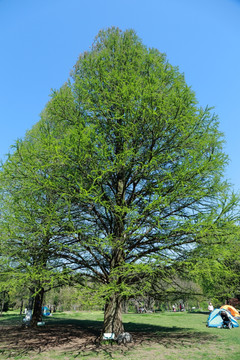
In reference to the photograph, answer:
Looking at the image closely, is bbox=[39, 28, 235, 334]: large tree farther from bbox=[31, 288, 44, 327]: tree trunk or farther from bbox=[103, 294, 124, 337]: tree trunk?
bbox=[31, 288, 44, 327]: tree trunk

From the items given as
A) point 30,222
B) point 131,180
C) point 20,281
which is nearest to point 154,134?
point 131,180

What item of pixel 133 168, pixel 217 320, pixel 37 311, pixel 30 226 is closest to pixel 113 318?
pixel 30 226

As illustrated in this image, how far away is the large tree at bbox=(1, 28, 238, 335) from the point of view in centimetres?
697

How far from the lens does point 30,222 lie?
7.21 meters

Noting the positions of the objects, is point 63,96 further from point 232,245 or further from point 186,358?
point 186,358

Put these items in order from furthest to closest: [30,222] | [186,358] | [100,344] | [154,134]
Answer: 1. [154,134]
2. [100,344]
3. [30,222]
4. [186,358]

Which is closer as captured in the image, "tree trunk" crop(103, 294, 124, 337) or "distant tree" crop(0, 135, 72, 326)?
"distant tree" crop(0, 135, 72, 326)

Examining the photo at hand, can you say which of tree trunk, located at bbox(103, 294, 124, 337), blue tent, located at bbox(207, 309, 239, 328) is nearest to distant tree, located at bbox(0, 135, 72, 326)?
tree trunk, located at bbox(103, 294, 124, 337)

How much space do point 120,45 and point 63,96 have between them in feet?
12.0

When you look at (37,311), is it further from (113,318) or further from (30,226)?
(30,226)

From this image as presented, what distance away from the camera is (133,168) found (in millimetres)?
8180

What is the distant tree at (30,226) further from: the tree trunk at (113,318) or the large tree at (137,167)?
the tree trunk at (113,318)

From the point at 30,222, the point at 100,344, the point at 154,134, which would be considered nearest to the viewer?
the point at 30,222

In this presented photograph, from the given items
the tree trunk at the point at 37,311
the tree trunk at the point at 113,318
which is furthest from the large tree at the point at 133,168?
the tree trunk at the point at 37,311
